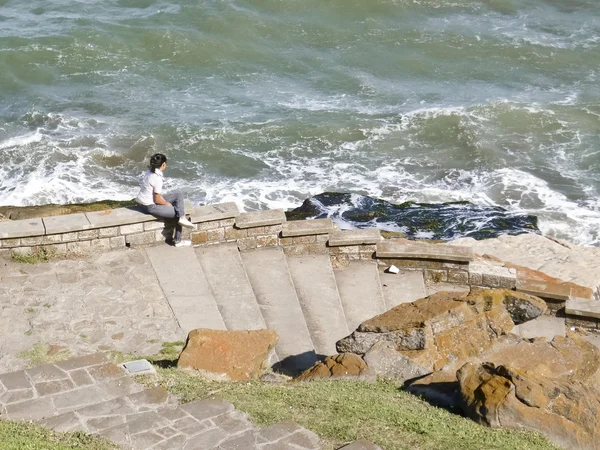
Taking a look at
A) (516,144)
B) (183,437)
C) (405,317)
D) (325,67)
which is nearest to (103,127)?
(325,67)

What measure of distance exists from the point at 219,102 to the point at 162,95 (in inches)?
70.3

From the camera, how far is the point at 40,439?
8.09m

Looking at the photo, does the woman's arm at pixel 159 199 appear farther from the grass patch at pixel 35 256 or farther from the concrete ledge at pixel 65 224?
the grass patch at pixel 35 256

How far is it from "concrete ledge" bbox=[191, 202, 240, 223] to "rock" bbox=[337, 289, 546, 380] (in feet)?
12.4

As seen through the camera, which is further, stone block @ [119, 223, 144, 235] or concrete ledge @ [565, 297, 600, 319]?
concrete ledge @ [565, 297, 600, 319]

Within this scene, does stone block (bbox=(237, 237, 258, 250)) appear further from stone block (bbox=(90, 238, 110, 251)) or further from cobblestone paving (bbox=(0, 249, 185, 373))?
stone block (bbox=(90, 238, 110, 251))

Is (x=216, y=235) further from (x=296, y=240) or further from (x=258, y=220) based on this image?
(x=296, y=240)

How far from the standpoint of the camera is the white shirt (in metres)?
13.5

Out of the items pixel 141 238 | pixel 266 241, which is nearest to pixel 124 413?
pixel 141 238

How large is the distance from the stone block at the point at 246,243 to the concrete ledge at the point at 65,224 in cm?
236

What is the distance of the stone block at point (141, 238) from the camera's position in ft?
45.5

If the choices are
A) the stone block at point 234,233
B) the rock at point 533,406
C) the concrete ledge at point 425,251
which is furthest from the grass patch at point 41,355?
the concrete ledge at point 425,251

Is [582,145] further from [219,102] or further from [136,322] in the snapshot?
[136,322]

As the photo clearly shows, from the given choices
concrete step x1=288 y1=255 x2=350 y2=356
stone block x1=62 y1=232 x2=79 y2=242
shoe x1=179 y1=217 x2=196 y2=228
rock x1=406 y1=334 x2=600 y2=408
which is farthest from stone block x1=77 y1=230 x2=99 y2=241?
rock x1=406 y1=334 x2=600 y2=408
